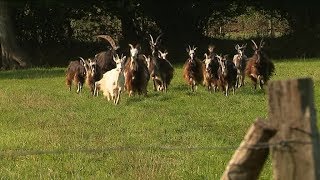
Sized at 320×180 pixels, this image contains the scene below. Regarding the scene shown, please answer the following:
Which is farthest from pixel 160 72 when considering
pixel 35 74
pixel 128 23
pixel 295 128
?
pixel 295 128

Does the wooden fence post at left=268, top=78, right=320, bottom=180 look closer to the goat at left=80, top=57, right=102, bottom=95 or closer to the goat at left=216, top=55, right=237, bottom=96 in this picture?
the goat at left=216, top=55, right=237, bottom=96

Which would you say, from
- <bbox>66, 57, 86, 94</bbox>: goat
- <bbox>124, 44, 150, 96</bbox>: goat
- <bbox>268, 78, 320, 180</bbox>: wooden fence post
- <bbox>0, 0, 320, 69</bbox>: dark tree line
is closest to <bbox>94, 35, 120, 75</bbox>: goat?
<bbox>66, 57, 86, 94</bbox>: goat

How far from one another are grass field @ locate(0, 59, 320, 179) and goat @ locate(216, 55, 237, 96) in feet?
1.10

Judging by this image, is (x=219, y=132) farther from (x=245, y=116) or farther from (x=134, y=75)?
(x=134, y=75)

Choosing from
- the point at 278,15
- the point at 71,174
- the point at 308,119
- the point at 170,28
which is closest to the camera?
the point at 308,119

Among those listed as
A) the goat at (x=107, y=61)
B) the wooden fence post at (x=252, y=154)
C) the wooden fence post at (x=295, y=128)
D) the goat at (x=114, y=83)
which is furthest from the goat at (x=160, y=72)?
the wooden fence post at (x=295, y=128)

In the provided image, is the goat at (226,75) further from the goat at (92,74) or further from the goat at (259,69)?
the goat at (92,74)

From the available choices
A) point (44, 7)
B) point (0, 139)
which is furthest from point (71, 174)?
point (44, 7)

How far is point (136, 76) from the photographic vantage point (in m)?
17.9

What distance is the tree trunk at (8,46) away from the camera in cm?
3181

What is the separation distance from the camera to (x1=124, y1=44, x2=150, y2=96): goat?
17.8m

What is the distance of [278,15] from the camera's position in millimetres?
37656

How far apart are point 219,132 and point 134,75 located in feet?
22.8

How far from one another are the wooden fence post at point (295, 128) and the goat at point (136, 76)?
1384 centimetres
